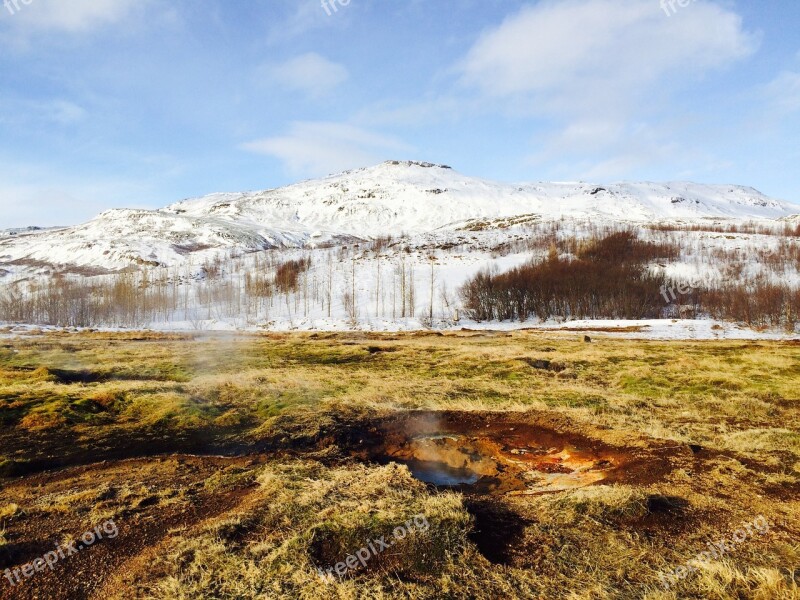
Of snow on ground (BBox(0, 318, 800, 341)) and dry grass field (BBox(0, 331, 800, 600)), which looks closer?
dry grass field (BBox(0, 331, 800, 600))

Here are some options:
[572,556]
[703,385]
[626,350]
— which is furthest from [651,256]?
[572,556]

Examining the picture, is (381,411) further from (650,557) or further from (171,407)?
(650,557)

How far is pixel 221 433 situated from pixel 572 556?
8276 mm

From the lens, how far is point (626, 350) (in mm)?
25391

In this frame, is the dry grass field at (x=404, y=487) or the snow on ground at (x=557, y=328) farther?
the snow on ground at (x=557, y=328)

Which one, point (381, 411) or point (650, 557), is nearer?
point (650, 557)

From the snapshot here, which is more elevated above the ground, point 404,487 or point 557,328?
point 404,487

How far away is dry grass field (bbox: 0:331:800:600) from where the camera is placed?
488 centimetres

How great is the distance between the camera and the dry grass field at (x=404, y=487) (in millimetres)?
4875

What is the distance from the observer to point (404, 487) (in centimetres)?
709

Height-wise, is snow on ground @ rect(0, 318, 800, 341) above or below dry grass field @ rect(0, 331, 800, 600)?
below

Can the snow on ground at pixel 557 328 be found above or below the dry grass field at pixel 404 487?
below

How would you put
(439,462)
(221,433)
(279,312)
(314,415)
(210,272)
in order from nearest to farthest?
(439,462)
(221,433)
(314,415)
(279,312)
(210,272)

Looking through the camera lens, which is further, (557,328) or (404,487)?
(557,328)
